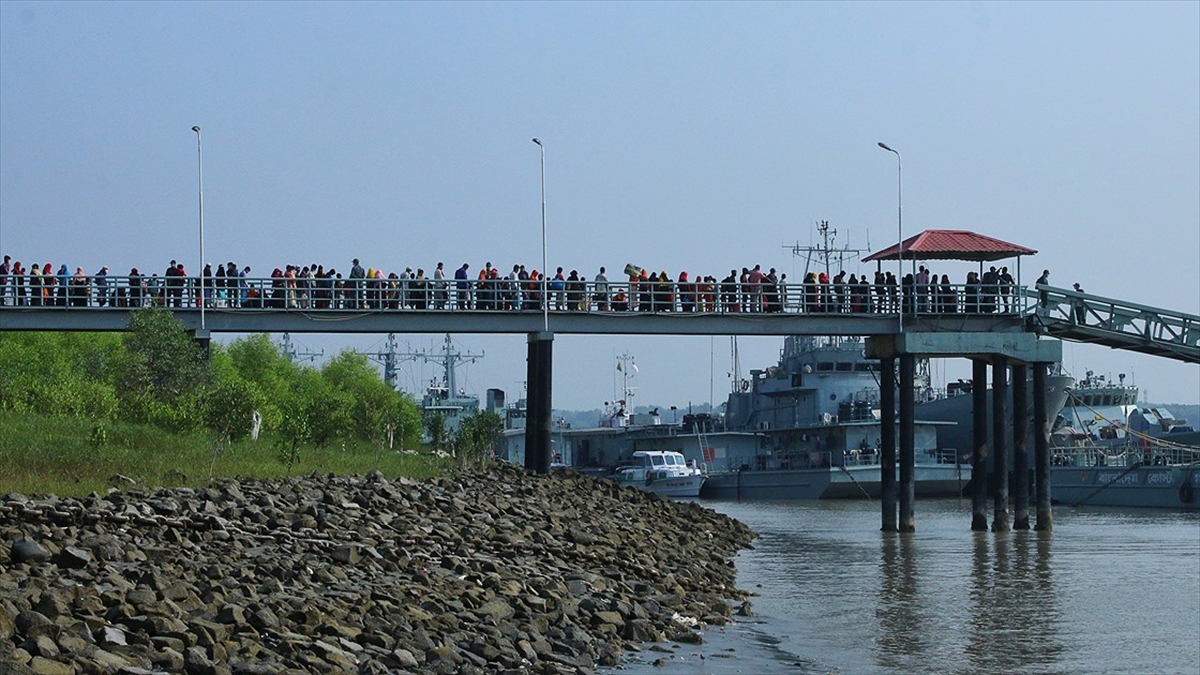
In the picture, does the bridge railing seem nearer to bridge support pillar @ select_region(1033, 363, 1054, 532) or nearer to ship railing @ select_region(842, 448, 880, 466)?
bridge support pillar @ select_region(1033, 363, 1054, 532)

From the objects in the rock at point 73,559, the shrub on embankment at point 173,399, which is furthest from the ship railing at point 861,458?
the rock at point 73,559

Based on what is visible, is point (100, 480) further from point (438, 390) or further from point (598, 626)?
point (438, 390)

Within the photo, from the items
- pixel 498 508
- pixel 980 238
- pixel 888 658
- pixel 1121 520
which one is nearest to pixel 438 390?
pixel 1121 520

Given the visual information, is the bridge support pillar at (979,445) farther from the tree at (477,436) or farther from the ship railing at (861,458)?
the ship railing at (861,458)

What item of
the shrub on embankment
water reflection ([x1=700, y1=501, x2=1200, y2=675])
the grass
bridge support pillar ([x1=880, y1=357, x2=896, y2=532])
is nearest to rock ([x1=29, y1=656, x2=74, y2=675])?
water reflection ([x1=700, y1=501, x2=1200, y2=675])

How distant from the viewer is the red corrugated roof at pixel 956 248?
45.8 m

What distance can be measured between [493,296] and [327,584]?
24608 mm

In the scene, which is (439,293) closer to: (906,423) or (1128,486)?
(906,423)

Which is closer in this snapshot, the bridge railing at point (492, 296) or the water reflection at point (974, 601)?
the water reflection at point (974, 601)

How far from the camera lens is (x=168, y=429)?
120 feet

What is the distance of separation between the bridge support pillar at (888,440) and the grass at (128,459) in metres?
12.9

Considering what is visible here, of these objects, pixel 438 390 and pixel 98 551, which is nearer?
pixel 98 551

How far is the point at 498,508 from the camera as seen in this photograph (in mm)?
31359

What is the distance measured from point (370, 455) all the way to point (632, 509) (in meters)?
6.91
